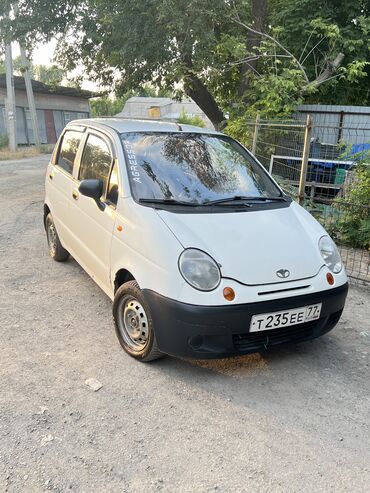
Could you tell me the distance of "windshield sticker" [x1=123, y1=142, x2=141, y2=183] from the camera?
11.8ft

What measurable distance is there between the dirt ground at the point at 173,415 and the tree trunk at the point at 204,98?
9.21m

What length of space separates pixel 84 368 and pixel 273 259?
5.27ft

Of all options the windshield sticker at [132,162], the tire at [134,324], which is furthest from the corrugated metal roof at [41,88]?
Answer: the tire at [134,324]

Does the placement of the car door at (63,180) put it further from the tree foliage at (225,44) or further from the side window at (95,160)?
the tree foliage at (225,44)

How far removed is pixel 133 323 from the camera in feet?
11.2

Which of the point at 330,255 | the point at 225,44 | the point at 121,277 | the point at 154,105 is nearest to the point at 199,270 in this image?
the point at 121,277

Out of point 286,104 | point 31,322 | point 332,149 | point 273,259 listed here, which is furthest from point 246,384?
point 286,104

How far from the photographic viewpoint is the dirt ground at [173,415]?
234cm

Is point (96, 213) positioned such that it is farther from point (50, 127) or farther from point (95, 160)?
point (50, 127)

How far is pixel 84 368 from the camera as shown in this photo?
332 cm

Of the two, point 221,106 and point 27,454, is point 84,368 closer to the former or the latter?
point 27,454

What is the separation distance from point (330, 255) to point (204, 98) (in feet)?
33.5

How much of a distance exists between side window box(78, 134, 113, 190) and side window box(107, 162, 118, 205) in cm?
10

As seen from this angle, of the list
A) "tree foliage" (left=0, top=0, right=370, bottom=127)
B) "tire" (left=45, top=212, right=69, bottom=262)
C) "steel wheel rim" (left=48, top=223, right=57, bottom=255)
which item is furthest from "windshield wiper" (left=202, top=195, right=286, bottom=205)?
"tree foliage" (left=0, top=0, right=370, bottom=127)
